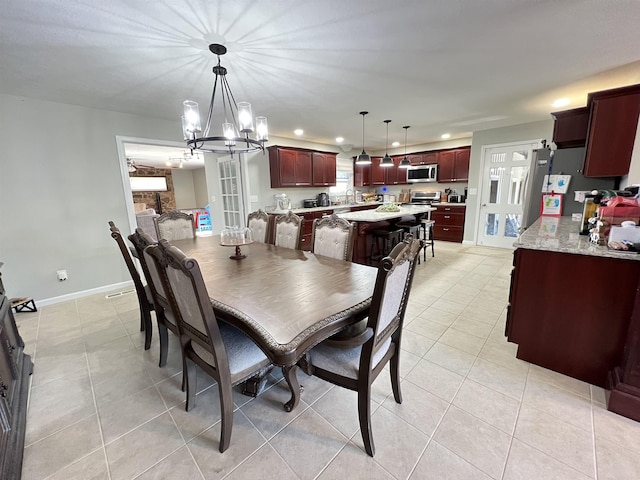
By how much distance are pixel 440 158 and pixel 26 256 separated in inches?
282

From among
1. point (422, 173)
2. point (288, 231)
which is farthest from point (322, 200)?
point (288, 231)

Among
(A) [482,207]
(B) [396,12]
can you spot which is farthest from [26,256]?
(A) [482,207]

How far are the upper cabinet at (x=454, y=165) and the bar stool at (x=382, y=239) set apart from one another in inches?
102

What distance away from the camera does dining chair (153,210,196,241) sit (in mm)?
2980

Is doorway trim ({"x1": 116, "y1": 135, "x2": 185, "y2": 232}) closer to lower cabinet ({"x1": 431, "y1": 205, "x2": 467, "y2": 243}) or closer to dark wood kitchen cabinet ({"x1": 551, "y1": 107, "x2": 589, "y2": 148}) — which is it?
dark wood kitchen cabinet ({"x1": 551, "y1": 107, "x2": 589, "y2": 148})

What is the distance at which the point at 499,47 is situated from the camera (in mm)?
2006

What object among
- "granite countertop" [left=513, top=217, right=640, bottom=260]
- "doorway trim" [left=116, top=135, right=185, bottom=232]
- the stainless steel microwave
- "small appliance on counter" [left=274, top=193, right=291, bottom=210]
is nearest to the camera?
"granite countertop" [left=513, top=217, right=640, bottom=260]

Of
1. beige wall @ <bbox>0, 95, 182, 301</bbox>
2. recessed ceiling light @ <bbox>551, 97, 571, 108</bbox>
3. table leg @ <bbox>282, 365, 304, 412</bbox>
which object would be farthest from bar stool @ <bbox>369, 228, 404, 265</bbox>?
beige wall @ <bbox>0, 95, 182, 301</bbox>

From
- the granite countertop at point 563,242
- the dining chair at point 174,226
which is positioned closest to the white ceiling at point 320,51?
the dining chair at point 174,226

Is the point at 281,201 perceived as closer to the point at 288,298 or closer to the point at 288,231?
the point at 288,231

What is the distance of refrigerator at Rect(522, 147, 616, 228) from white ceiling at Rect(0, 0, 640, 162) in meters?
0.70

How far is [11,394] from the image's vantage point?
1452mm

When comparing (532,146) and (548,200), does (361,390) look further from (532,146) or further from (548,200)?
(532,146)

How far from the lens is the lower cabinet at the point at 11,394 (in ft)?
3.77
